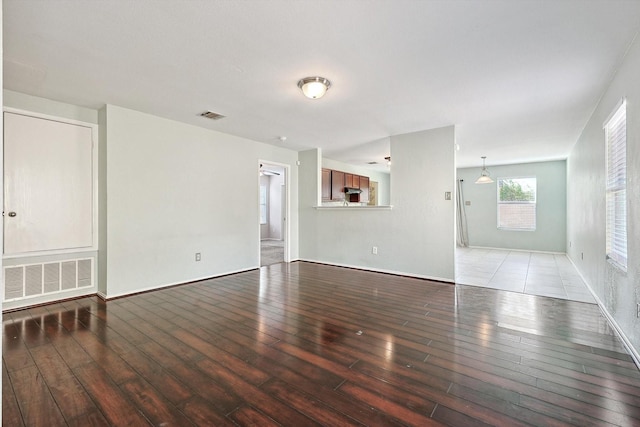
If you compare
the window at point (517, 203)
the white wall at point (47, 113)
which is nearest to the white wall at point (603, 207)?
the window at point (517, 203)

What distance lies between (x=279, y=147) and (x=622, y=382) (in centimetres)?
558

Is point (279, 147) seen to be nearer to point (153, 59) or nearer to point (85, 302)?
point (153, 59)

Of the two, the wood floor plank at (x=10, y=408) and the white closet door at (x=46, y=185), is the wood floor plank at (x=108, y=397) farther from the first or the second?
the white closet door at (x=46, y=185)

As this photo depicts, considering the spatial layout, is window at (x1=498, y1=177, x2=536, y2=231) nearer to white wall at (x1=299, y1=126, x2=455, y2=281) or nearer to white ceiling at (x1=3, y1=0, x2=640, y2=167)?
white ceiling at (x1=3, y1=0, x2=640, y2=167)

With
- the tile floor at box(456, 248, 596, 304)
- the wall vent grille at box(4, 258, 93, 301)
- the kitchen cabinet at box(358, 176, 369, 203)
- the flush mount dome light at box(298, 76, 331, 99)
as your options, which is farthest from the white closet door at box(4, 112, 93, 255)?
the kitchen cabinet at box(358, 176, 369, 203)

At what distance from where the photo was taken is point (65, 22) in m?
2.28

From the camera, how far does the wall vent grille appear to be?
3.48m

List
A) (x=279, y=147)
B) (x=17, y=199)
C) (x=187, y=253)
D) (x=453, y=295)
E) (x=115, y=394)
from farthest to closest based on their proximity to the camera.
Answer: (x=279, y=147)
(x=187, y=253)
(x=453, y=295)
(x=17, y=199)
(x=115, y=394)

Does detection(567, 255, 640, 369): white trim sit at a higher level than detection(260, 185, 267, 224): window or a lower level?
lower

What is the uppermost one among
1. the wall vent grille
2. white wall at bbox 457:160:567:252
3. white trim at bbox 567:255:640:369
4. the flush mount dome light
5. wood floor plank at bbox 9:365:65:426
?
the flush mount dome light

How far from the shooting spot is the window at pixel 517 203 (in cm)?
807

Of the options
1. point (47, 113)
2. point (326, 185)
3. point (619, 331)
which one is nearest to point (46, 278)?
point (47, 113)

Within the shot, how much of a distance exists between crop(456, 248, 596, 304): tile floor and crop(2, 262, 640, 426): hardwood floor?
0.52 m

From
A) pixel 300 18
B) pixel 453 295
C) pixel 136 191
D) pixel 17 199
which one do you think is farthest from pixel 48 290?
pixel 453 295
